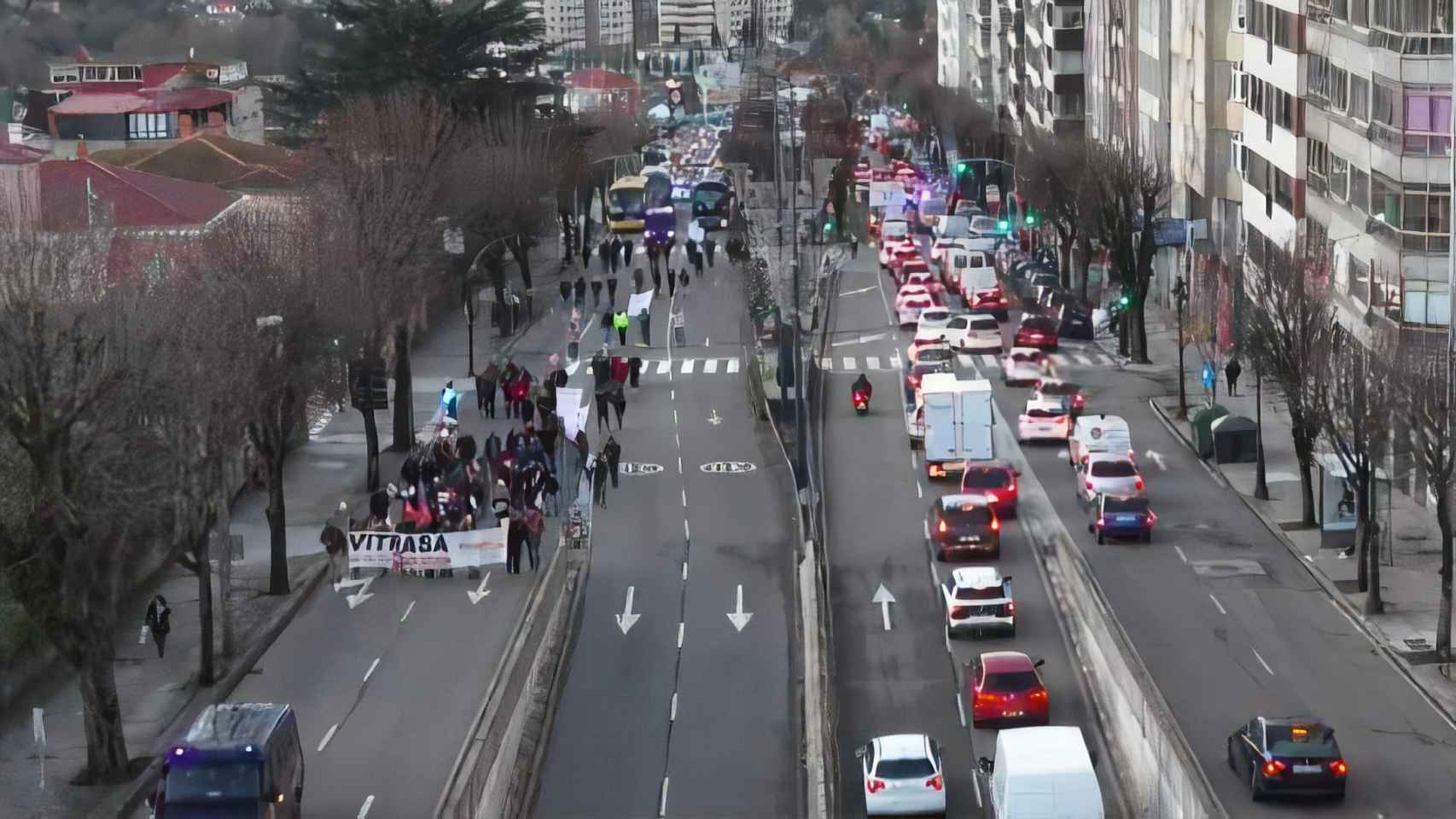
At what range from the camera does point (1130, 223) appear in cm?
7650

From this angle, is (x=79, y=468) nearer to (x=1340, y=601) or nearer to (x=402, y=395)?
(x=1340, y=601)

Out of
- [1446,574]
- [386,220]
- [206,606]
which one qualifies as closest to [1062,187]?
[386,220]

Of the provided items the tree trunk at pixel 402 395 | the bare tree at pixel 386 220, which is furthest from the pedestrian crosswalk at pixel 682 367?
the tree trunk at pixel 402 395

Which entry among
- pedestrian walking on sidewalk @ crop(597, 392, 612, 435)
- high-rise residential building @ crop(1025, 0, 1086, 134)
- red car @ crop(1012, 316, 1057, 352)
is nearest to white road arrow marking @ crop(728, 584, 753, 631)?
pedestrian walking on sidewalk @ crop(597, 392, 612, 435)

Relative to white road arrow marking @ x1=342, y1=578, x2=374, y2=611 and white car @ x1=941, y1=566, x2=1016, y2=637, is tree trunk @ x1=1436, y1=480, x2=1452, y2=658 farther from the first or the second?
white road arrow marking @ x1=342, y1=578, x2=374, y2=611

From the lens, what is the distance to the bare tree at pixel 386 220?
60.1 m

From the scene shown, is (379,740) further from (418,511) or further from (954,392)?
(954,392)

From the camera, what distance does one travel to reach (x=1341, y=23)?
2406 inches

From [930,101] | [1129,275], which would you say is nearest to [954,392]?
[1129,275]

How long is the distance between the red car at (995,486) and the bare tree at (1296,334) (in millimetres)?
6404

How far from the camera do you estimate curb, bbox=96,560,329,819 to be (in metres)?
37.1

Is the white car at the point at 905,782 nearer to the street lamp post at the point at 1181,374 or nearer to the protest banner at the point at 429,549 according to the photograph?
the protest banner at the point at 429,549

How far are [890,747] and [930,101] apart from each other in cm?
13469

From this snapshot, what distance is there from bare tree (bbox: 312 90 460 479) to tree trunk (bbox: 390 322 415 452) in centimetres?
2
